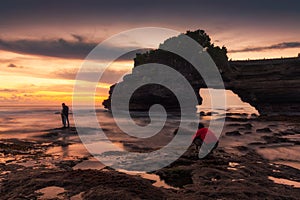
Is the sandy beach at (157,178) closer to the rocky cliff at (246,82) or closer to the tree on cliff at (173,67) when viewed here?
the rocky cliff at (246,82)

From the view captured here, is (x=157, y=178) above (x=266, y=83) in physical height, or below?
below

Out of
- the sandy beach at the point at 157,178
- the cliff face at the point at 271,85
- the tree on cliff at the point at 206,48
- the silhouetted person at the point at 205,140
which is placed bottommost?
the sandy beach at the point at 157,178

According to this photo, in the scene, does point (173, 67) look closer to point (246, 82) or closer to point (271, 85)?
point (246, 82)

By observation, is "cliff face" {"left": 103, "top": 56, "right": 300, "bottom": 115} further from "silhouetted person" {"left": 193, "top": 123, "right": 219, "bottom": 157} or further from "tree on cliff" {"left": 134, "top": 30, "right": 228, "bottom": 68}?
"silhouetted person" {"left": 193, "top": 123, "right": 219, "bottom": 157}

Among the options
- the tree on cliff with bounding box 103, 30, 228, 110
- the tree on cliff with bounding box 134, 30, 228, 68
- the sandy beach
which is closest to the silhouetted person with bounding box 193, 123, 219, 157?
the sandy beach

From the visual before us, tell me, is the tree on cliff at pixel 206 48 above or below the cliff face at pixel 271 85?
above

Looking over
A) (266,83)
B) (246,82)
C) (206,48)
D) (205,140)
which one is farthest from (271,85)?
(205,140)

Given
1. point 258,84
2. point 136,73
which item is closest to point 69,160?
point 258,84

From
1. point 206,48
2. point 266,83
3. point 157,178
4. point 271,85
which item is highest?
point 206,48

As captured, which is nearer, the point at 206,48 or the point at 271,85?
the point at 271,85

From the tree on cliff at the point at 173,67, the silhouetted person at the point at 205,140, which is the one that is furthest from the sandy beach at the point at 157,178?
the tree on cliff at the point at 173,67

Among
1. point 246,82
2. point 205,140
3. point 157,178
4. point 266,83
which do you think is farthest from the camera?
point 246,82

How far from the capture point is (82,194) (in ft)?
22.9

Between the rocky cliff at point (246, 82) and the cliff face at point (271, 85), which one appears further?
A: the rocky cliff at point (246, 82)
